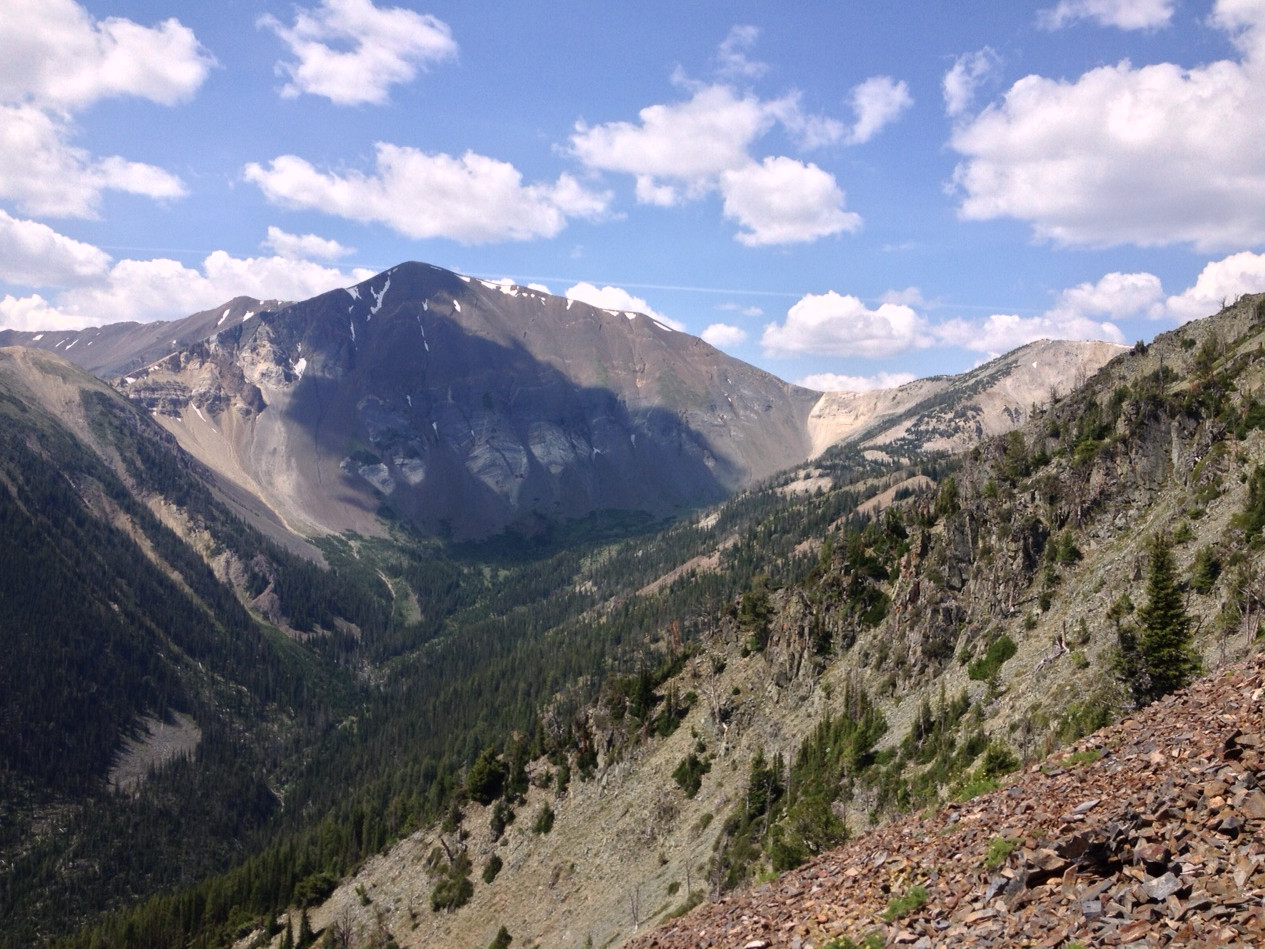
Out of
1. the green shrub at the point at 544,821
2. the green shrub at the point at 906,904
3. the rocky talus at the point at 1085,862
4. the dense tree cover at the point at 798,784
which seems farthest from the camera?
the green shrub at the point at 544,821

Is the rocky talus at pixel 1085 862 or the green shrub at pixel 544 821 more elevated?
the rocky talus at pixel 1085 862

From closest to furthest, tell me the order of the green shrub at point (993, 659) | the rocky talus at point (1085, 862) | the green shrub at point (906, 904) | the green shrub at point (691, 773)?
the rocky talus at point (1085, 862)
the green shrub at point (906, 904)
the green shrub at point (993, 659)
the green shrub at point (691, 773)

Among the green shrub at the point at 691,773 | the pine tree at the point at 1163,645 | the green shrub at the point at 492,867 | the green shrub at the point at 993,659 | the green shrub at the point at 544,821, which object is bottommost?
the green shrub at the point at 492,867

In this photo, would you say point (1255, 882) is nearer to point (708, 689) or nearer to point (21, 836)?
point (708, 689)

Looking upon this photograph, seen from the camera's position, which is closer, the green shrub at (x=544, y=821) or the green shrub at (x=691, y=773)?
the green shrub at (x=691, y=773)

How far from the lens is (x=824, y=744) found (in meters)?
66.2

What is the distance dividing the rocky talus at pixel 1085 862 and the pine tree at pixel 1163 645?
12.6 m

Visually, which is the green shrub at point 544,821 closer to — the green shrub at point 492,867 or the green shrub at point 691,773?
the green shrub at point 492,867

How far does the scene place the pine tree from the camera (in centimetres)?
3753

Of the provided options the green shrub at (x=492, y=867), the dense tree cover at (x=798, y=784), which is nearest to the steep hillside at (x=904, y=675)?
the dense tree cover at (x=798, y=784)

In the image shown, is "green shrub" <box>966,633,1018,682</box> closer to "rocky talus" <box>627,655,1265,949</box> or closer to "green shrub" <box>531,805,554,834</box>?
"rocky talus" <box>627,655,1265,949</box>

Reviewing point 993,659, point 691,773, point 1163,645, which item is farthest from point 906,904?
point 691,773

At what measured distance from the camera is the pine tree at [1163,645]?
37.5 metres

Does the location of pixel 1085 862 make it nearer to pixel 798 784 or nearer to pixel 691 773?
pixel 798 784
